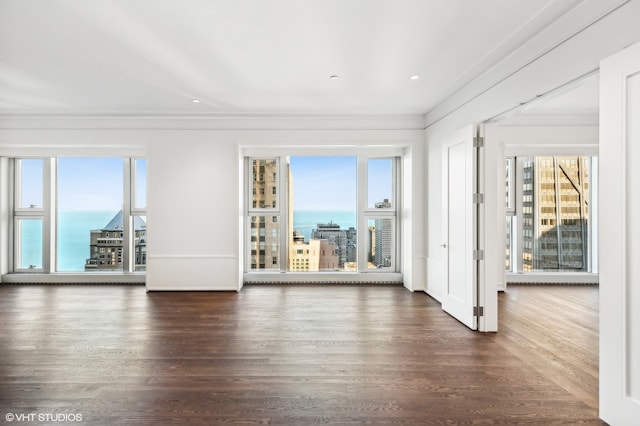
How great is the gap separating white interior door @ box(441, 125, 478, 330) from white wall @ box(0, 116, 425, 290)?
3.98 ft

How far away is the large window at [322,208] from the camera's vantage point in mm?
6402

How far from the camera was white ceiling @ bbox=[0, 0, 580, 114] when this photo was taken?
105 inches

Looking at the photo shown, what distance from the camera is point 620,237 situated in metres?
2.06

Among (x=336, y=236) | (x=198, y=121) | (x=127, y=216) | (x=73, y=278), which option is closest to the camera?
(x=198, y=121)

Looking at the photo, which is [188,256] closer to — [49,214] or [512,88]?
[49,214]

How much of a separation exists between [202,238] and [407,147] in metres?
3.74

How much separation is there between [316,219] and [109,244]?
3825 mm

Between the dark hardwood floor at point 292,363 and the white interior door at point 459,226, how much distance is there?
28 cm


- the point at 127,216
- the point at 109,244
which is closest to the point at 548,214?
the point at 127,216

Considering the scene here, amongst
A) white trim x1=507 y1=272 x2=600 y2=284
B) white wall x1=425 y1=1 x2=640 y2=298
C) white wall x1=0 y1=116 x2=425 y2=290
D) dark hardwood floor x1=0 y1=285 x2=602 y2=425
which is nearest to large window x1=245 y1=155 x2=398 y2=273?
white wall x1=0 y1=116 x2=425 y2=290

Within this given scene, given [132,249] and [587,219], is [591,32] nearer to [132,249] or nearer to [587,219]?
[587,219]

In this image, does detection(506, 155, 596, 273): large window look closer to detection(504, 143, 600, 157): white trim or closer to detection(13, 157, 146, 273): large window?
detection(504, 143, 600, 157): white trim

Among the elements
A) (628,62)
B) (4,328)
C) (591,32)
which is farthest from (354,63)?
(4,328)

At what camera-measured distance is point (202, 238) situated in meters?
5.63
